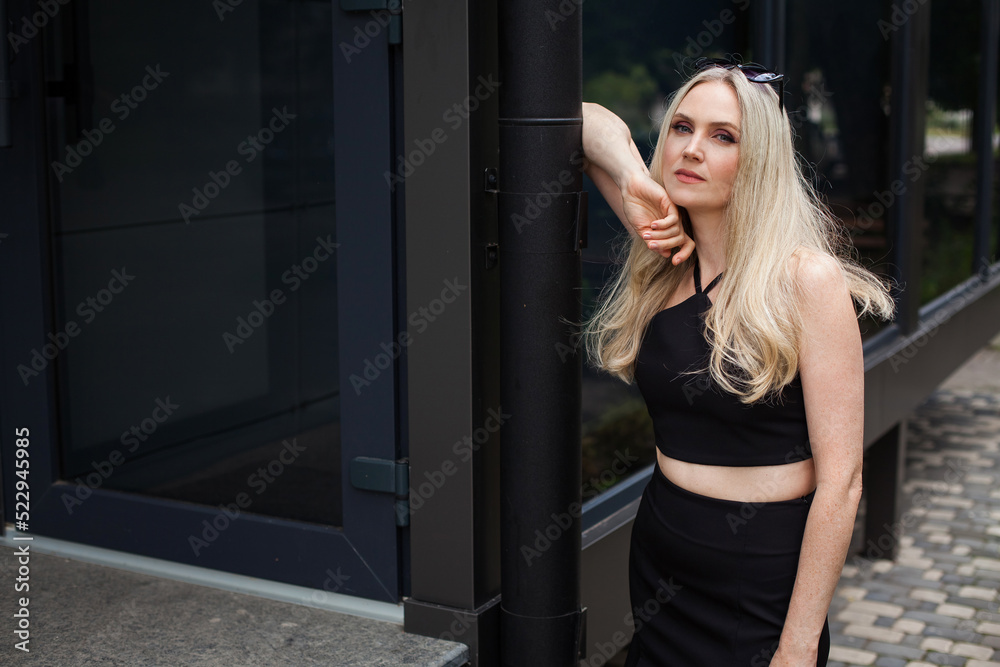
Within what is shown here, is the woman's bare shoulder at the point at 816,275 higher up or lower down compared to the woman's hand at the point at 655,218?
lower down

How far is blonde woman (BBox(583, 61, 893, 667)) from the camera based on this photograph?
6.86 ft

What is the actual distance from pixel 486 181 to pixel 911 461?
6.00 m

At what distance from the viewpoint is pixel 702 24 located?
14.0ft

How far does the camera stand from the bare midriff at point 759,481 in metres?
2.18

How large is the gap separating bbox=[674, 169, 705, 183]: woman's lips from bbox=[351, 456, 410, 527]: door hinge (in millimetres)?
1130

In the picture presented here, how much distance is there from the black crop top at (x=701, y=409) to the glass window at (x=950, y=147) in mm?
4587

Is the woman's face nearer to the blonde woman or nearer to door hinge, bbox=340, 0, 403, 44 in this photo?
the blonde woman

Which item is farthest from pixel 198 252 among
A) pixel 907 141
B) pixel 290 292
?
pixel 907 141

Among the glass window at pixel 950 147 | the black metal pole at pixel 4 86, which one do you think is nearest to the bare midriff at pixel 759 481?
the black metal pole at pixel 4 86

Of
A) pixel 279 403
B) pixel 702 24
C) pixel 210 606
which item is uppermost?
pixel 702 24

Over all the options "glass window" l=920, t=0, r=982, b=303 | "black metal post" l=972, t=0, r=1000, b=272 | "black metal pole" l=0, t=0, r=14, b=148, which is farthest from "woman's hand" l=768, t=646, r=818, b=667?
"black metal post" l=972, t=0, r=1000, b=272

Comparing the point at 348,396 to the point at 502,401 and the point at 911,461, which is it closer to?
the point at 502,401

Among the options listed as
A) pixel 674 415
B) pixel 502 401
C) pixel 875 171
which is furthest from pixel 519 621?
pixel 875 171

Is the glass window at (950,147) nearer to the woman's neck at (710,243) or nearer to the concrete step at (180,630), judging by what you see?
the woman's neck at (710,243)
